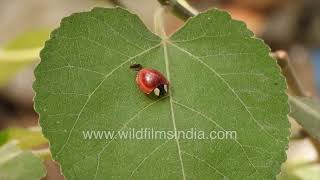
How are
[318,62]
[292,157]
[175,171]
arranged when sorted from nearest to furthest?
1. [175,171]
2. [292,157]
3. [318,62]

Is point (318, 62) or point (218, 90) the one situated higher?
point (318, 62)

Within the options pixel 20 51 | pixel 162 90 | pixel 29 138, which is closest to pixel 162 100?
pixel 162 90

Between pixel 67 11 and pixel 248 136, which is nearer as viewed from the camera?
pixel 248 136

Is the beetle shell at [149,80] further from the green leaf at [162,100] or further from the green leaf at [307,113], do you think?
the green leaf at [307,113]

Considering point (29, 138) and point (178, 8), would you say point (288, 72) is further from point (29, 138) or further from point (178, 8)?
point (29, 138)

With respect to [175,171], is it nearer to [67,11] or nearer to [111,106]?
[111,106]

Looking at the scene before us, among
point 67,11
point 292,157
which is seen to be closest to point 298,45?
point 67,11
